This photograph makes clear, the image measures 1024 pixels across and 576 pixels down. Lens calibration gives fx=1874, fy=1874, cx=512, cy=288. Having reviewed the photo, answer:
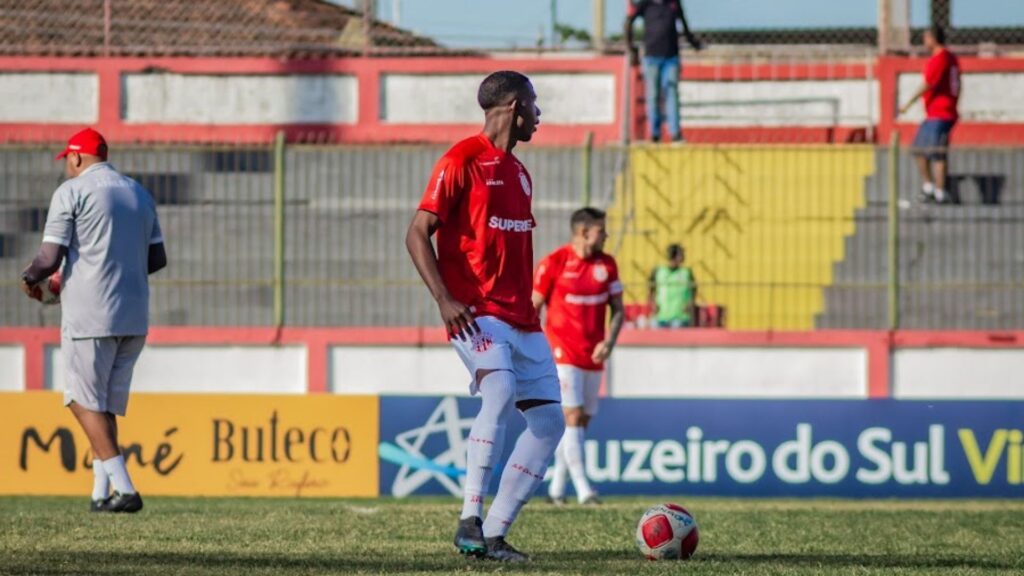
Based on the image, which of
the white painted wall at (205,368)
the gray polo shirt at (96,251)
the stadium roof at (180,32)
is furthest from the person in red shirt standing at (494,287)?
the stadium roof at (180,32)

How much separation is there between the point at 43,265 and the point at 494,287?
3.18m

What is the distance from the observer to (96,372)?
10336 mm

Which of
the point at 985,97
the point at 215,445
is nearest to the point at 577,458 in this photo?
the point at 215,445

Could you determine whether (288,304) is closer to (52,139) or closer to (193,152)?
(193,152)

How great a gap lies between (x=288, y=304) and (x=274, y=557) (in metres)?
Result: 11.1

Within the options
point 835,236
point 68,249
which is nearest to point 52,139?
point 835,236

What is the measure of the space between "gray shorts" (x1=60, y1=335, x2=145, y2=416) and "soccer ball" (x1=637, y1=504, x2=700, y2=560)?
11.4 feet

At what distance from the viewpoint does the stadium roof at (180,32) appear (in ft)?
74.2

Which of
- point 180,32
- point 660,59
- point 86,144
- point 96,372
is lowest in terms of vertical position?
point 96,372

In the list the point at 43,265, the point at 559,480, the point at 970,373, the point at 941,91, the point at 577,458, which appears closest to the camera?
the point at 43,265

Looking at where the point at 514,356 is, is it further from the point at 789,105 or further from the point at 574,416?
the point at 789,105

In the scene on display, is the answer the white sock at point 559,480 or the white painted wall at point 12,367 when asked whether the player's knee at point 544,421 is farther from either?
the white painted wall at point 12,367

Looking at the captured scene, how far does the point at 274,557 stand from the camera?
8164mm

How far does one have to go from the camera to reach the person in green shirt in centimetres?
1859
